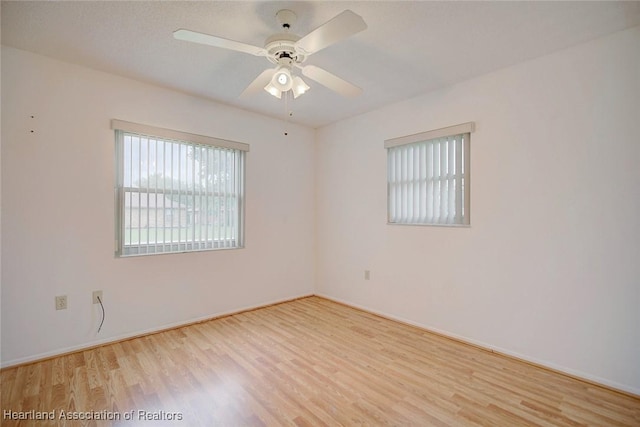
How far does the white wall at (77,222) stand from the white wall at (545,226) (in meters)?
2.32

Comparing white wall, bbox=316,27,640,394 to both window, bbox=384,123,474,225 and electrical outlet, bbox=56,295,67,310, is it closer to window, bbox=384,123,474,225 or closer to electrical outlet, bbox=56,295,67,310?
window, bbox=384,123,474,225

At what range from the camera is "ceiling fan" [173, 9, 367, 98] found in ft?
5.20


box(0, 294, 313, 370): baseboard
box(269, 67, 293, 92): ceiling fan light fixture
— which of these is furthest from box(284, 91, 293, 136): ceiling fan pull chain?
box(0, 294, 313, 370): baseboard

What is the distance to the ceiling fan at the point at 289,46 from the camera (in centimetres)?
158

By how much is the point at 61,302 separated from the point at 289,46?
279 centimetres

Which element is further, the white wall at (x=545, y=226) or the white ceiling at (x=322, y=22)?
the white wall at (x=545, y=226)

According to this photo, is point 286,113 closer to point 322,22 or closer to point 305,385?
point 322,22

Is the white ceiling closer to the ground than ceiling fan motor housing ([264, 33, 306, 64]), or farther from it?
farther from it

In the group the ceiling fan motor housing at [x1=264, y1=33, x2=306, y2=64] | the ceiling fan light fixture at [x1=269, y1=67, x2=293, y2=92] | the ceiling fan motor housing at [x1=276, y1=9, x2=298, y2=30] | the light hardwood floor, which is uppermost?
the ceiling fan motor housing at [x1=276, y1=9, x2=298, y2=30]

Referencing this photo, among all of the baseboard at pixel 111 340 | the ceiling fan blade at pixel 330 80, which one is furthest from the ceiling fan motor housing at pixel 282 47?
the baseboard at pixel 111 340

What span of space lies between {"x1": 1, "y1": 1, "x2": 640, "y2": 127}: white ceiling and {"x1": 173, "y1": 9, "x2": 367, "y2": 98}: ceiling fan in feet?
0.73

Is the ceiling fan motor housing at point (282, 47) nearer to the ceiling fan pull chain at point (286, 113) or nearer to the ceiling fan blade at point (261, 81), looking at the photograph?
the ceiling fan blade at point (261, 81)

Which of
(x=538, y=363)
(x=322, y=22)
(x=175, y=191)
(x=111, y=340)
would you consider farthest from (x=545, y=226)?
(x=111, y=340)

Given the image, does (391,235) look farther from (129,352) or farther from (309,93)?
(129,352)
